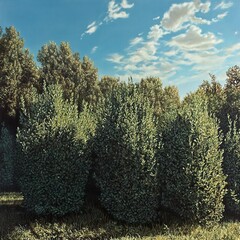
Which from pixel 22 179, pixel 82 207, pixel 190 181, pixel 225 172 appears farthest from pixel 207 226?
pixel 22 179

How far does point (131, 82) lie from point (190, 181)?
5735mm

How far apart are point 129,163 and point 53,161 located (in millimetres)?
3881

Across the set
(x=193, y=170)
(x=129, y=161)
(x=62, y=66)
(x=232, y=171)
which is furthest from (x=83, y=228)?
(x=62, y=66)

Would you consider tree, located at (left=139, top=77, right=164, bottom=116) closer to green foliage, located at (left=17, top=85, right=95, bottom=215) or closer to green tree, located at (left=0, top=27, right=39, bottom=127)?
green tree, located at (left=0, top=27, right=39, bottom=127)

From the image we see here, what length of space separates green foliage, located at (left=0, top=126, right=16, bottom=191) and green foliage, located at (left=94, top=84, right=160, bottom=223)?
60.0 ft

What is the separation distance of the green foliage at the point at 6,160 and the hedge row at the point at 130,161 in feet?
50.9

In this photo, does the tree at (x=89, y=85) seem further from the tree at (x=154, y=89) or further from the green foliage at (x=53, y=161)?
the green foliage at (x=53, y=161)

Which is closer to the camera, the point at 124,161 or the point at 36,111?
the point at 124,161

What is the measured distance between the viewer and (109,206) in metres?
16.8

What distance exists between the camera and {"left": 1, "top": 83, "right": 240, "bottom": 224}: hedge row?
16281mm

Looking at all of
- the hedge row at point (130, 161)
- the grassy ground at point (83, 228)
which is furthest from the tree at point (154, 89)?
the grassy ground at point (83, 228)

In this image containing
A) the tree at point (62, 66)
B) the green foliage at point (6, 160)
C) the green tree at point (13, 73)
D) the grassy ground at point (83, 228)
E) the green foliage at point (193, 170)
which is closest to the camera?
the grassy ground at point (83, 228)

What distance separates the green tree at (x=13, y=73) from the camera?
119ft

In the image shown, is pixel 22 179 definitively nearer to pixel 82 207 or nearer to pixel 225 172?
pixel 82 207
